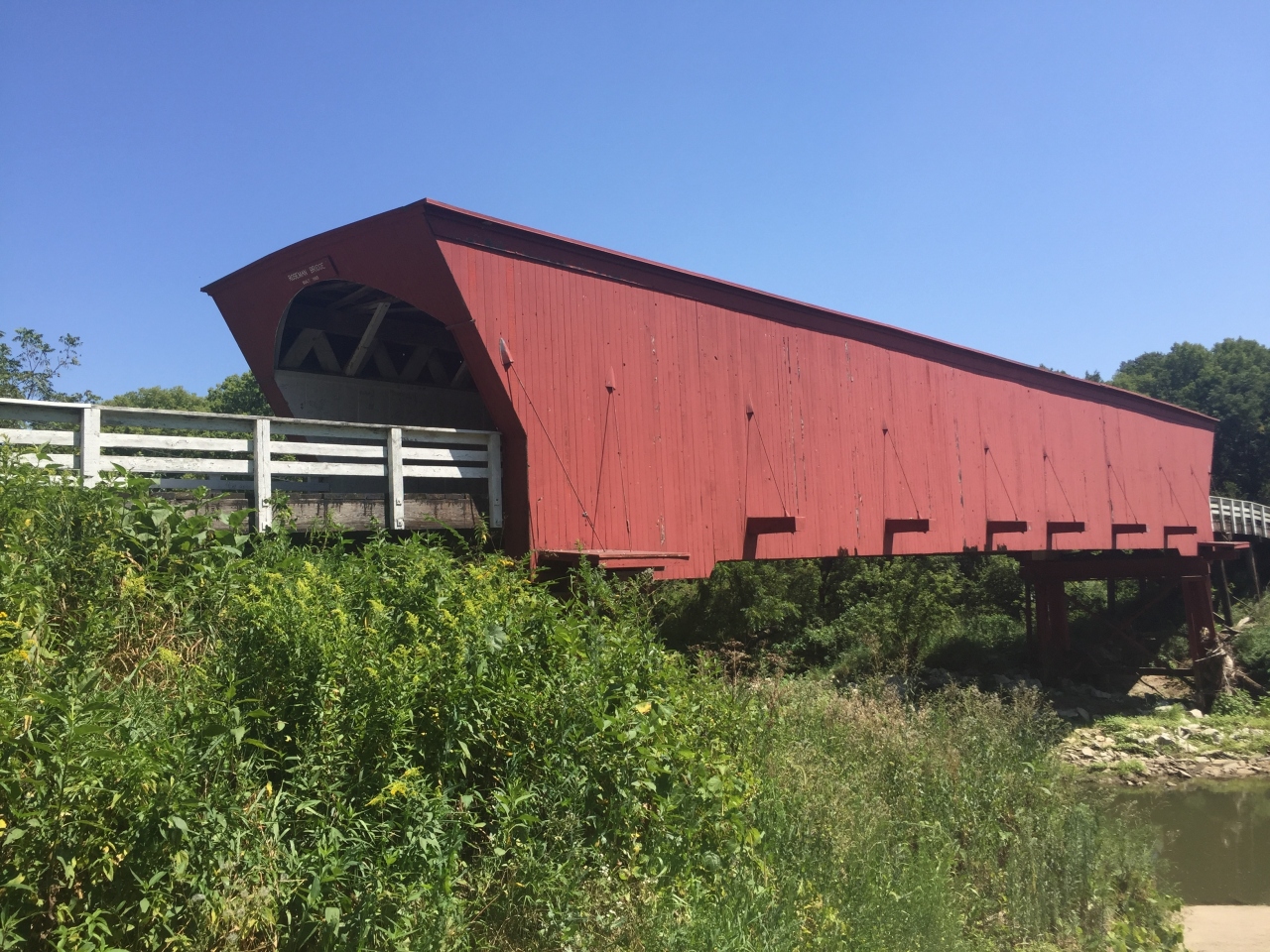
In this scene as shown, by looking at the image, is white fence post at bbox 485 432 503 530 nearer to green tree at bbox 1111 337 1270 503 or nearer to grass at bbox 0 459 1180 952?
grass at bbox 0 459 1180 952

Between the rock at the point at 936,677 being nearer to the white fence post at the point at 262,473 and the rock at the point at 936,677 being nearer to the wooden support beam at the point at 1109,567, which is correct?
the wooden support beam at the point at 1109,567

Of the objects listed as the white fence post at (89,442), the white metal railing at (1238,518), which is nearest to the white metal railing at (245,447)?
the white fence post at (89,442)

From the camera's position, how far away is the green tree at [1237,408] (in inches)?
1550

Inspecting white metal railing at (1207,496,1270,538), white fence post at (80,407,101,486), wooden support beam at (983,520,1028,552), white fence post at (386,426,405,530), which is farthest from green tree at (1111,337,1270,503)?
white fence post at (80,407,101,486)

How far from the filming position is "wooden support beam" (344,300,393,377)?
9.46 meters

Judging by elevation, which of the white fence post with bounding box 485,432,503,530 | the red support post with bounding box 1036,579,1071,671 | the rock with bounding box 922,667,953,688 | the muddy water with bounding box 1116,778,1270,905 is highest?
the white fence post with bounding box 485,432,503,530

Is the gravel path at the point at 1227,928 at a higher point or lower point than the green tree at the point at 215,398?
lower

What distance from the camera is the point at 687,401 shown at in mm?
9492

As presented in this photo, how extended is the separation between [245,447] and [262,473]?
24 centimetres

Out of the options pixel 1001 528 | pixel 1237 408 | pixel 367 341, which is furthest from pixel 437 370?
pixel 1237 408

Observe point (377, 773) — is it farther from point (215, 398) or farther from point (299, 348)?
point (215, 398)

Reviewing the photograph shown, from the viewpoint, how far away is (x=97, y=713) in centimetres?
349

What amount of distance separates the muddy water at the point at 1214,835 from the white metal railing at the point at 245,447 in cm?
935

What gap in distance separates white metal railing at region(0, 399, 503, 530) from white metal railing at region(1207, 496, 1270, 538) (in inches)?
786
